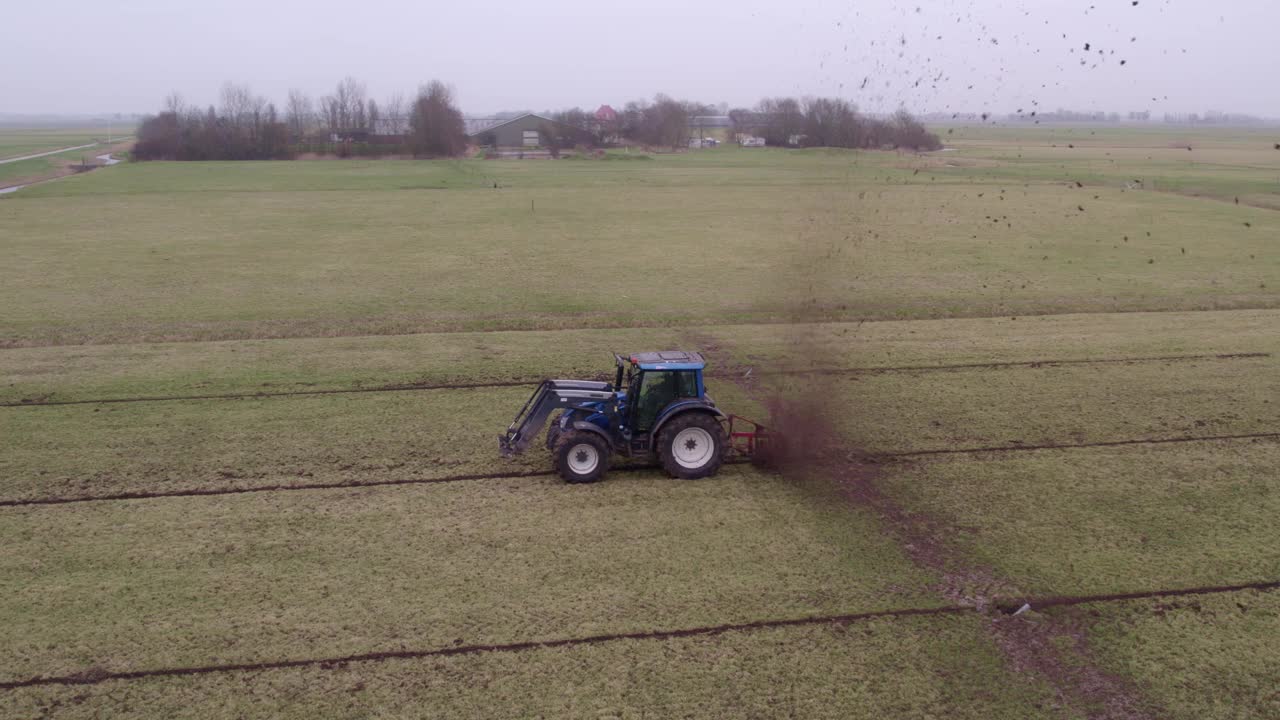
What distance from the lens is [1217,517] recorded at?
12.9 m

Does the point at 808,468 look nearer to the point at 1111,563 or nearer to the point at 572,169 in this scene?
the point at 1111,563

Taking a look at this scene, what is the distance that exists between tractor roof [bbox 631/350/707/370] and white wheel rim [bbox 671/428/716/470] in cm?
100

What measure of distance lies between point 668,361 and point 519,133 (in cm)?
10399

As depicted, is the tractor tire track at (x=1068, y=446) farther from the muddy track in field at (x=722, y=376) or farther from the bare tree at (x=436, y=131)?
the bare tree at (x=436, y=131)

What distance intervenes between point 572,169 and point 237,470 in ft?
232

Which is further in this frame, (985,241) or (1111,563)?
(985,241)

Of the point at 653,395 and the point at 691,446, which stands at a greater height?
the point at 653,395

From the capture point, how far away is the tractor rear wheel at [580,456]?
1375cm

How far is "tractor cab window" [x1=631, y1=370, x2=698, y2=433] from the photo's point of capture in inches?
560

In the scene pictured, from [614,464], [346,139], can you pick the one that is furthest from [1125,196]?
[346,139]

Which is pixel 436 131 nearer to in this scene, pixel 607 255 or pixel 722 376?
pixel 607 255

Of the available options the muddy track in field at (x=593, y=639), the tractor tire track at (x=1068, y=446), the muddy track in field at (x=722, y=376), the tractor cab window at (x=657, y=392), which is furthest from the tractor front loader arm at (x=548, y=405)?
the muddy track in field at (x=593, y=639)

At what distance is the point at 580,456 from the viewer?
1393 centimetres

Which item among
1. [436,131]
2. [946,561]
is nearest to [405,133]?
[436,131]
